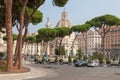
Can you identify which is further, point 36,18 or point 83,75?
point 36,18

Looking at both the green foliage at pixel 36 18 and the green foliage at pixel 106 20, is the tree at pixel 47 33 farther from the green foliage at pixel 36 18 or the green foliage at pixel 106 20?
the green foliage at pixel 36 18

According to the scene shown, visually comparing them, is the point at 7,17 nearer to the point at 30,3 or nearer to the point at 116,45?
the point at 30,3

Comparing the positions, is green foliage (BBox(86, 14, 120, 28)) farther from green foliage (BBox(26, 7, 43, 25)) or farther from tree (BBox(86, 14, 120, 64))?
green foliage (BBox(26, 7, 43, 25))

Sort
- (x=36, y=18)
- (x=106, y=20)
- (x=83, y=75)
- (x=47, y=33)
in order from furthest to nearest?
(x=47, y=33) < (x=106, y=20) < (x=36, y=18) < (x=83, y=75)

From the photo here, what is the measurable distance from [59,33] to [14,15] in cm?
5255

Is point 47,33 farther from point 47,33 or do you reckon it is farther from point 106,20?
point 106,20

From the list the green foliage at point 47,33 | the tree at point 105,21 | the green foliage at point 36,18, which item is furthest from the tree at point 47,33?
the green foliage at point 36,18

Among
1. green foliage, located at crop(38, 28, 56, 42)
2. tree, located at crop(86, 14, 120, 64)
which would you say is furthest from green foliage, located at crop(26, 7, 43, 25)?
green foliage, located at crop(38, 28, 56, 42)

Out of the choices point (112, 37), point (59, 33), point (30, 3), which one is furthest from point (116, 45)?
point (30, 3)

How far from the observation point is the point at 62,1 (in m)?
36.0

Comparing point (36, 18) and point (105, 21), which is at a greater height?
point (105, 21)

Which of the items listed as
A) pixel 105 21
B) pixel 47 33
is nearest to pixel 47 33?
pixel 47 33

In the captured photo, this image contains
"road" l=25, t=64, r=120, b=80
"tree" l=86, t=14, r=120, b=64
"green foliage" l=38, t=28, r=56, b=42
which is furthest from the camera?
"green foliage" l=38, t=28, r=56, b=42

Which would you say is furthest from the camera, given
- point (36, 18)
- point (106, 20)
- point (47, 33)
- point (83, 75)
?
point (47, 33)
